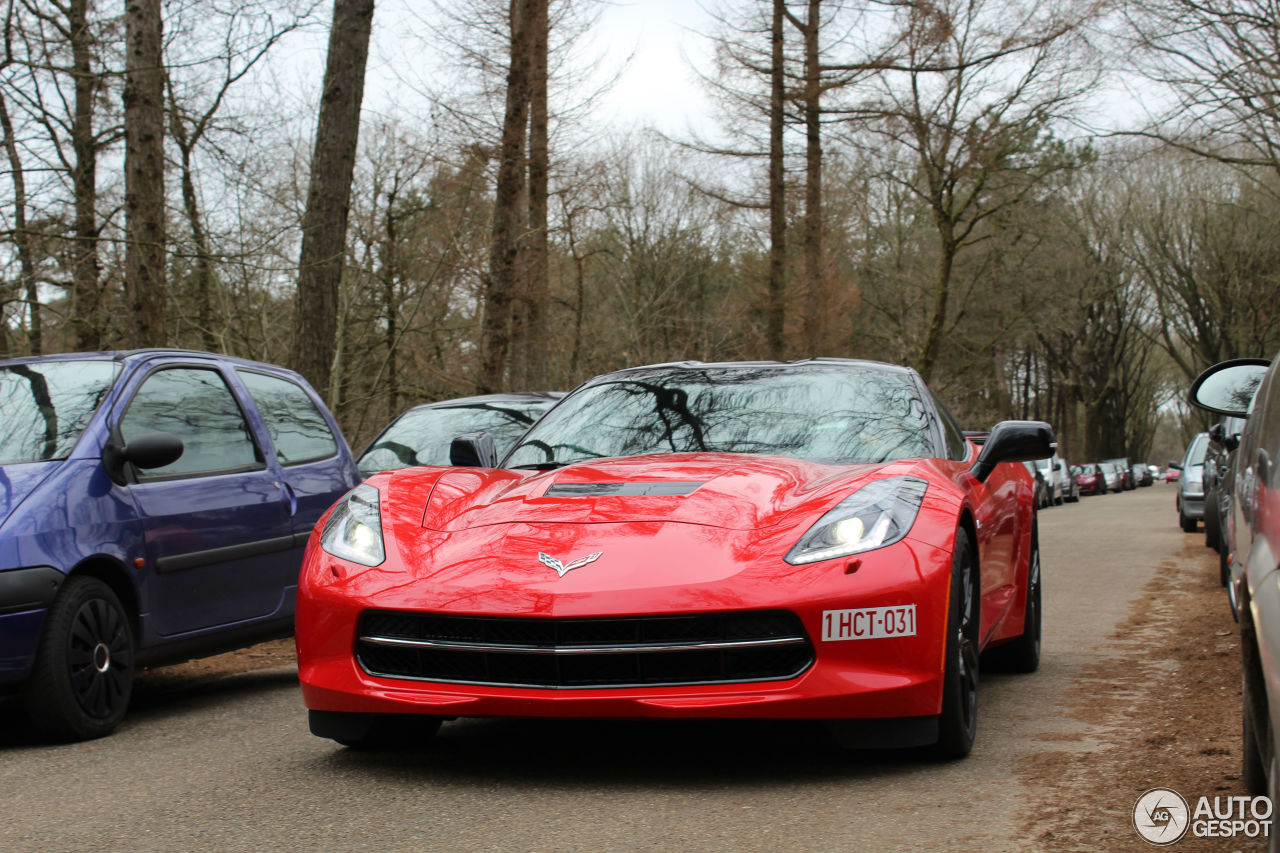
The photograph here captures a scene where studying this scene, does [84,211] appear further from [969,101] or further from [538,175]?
[969,101]

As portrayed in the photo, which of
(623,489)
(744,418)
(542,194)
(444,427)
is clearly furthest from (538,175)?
(623,489)

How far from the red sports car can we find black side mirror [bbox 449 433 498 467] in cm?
42

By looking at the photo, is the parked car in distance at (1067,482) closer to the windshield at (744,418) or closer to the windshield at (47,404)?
the windshield at (744,418)

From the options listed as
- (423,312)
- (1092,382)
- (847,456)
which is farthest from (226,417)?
(1092,382)

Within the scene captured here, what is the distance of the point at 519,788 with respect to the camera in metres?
3.97

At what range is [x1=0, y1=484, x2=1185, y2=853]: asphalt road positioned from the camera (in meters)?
3.43

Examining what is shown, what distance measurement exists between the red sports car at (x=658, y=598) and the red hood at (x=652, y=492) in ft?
0.03

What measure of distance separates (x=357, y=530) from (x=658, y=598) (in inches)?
47.3

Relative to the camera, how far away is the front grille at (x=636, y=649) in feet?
12.8

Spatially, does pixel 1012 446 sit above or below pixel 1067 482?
above

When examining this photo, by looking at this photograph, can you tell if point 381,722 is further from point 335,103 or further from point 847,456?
point 335,103

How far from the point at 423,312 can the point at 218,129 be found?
676cm

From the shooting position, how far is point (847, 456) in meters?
5.01

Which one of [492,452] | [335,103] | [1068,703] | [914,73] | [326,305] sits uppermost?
[914,73]
